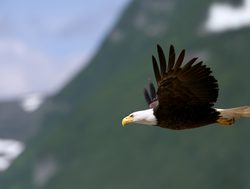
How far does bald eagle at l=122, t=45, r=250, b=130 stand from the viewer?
2016 cm

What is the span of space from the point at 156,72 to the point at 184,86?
823 millimetres

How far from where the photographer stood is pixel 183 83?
67.6 ft

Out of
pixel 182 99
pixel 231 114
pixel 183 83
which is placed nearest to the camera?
pixel 183 83

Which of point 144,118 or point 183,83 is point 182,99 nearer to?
point 183,83

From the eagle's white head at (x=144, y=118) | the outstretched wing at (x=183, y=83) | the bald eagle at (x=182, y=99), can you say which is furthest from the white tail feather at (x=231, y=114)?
the eagle's white head at (x=144, y=118)

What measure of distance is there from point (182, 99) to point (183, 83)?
0.52 metres

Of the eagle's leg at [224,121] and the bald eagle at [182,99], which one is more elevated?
the bald eagle at [182,99]

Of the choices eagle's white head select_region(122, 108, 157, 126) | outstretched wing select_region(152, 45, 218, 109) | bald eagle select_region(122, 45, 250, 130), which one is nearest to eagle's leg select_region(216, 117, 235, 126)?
bald eagle select_region(122, 45, 250, 130)

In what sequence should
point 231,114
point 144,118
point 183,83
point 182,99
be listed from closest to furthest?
point 183,83
point 182,99
point 144,118
point 231,114

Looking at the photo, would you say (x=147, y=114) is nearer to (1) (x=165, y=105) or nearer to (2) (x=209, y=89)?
(1) (x=165, y=105)

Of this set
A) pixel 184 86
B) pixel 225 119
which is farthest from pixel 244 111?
pixel 184 86

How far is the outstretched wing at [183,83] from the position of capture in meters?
19.9

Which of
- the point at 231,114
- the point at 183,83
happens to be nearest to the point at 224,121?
the point at 231,114

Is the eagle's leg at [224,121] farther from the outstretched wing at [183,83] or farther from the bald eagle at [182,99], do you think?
the outstretched wing at [183,83]
